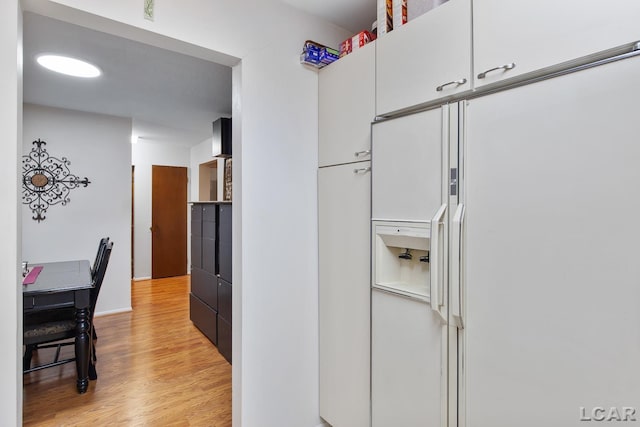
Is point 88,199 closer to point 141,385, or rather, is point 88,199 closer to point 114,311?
point 114,311

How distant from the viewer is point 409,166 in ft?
4.59

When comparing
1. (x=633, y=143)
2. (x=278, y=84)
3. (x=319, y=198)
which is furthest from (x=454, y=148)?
(x=278, y=84)

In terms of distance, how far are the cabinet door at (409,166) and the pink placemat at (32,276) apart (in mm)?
2700

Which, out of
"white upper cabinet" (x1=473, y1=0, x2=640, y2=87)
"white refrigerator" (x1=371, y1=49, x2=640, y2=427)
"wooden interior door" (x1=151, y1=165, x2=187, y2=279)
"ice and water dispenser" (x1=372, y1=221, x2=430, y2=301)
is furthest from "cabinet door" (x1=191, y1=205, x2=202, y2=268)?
"white upper cabinet" (x1=473, y1=0, x2=640, y2=87)

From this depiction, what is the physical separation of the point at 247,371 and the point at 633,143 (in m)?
1.79

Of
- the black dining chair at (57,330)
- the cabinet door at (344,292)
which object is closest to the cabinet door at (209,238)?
the black dining chair at (57,330)

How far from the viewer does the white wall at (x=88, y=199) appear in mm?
3748

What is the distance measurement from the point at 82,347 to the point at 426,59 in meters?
2.91

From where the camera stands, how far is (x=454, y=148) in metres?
1.23

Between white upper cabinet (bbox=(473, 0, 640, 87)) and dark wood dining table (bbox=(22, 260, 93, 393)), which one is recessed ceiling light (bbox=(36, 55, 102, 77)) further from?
white upper cabinet (bbox=(473, 0, 640, 87))

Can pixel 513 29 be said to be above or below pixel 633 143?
above

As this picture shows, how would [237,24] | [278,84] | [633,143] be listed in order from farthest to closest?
[278,84], [237,24], [633,143]

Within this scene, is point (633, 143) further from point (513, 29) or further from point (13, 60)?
point (13, 60)

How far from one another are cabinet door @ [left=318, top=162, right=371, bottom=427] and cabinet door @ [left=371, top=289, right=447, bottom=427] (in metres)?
0.10
